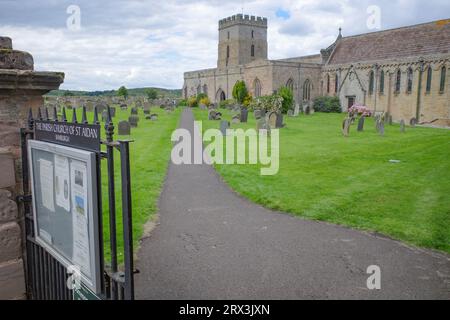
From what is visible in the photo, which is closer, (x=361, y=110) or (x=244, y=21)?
(x=361, y=110)

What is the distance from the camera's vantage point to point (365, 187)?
9.48 metres

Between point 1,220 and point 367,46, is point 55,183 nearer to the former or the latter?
point 1,220

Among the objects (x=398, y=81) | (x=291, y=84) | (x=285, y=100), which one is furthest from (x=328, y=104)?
(x=285, y=100)

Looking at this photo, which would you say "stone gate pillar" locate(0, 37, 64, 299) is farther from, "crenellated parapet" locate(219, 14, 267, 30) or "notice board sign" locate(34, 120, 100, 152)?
"crenellated parapet" locate(219, 14, 267, 30)

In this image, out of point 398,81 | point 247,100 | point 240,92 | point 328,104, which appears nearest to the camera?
point 398,81

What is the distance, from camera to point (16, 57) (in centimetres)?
386

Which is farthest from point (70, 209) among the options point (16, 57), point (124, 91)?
point (124, 91)

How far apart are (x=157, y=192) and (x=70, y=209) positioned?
5721 mm

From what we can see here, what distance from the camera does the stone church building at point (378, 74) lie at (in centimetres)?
3262

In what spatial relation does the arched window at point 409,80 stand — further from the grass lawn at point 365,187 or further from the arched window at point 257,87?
the grass lawn at point 365,187

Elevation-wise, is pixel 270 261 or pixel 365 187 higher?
pixel 365 187

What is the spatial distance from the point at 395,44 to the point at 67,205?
133 feet

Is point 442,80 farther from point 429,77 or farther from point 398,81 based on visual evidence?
point 398,81

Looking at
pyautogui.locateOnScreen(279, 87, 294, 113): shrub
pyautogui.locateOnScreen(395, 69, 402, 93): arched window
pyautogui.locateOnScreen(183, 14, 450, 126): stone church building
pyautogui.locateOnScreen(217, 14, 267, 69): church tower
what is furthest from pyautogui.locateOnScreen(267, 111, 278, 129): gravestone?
pyautogui.locateOnScreen(217, 14, 267, 69): church tower
